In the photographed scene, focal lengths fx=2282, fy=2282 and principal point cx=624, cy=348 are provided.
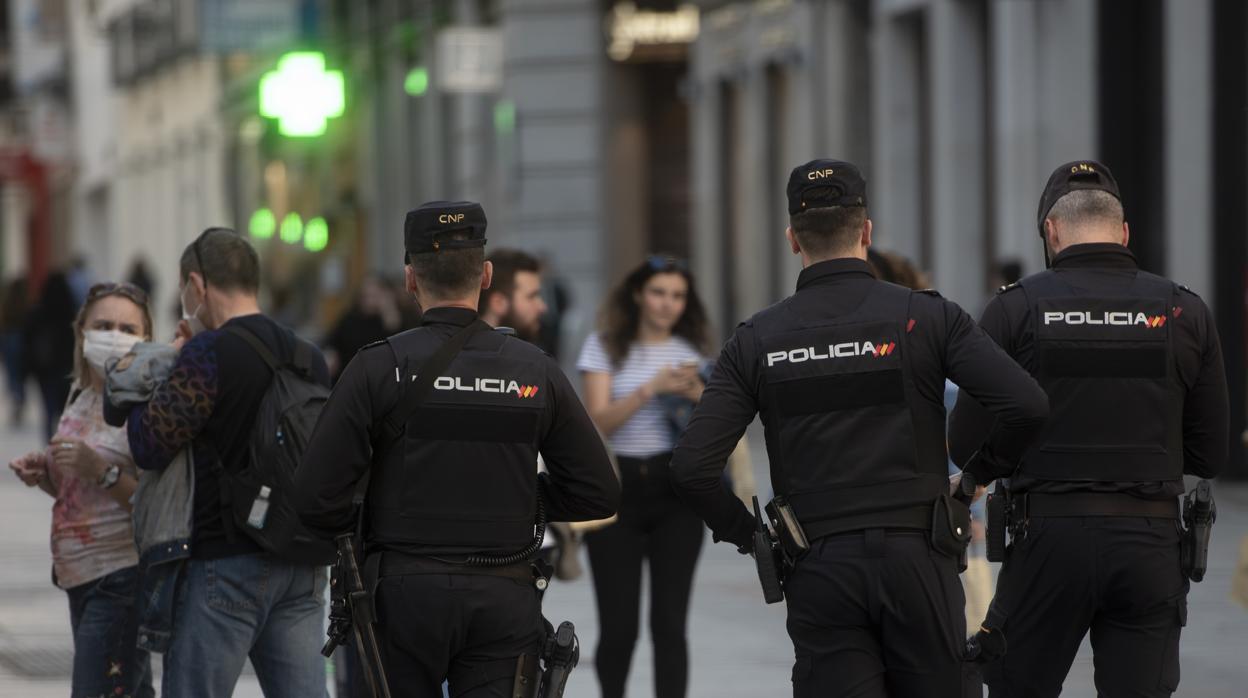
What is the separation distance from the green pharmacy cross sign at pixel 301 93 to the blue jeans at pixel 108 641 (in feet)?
29.1

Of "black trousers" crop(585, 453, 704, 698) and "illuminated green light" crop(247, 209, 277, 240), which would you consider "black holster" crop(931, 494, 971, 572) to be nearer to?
"black trousers" crop(585, 453, 704, 698)

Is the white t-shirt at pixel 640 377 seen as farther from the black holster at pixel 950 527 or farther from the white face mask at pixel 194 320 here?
the black holster at pixel 950 527

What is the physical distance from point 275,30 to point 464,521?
628 inches

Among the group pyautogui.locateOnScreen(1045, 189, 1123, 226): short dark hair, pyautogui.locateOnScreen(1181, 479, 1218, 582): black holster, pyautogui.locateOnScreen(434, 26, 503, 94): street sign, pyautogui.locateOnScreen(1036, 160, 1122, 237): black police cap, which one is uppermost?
pyautogui.locateOnScreen(434, 26, 503, 94): street sign

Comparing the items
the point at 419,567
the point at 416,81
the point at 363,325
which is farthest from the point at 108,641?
the point at 416,81

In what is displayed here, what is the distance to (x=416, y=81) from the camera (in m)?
34.8

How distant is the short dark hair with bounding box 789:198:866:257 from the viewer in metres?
5.67

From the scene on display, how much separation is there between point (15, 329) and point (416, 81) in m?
9.07

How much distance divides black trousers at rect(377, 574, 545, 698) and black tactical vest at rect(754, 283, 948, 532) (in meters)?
0.76

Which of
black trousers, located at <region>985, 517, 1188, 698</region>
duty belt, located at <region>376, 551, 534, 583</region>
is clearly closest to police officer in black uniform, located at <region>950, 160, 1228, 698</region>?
black trousers, located at <region>985, 517, 1188, 698</region>

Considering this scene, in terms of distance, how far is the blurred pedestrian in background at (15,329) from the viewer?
2761 cm

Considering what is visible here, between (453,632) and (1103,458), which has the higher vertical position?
(1103,458)

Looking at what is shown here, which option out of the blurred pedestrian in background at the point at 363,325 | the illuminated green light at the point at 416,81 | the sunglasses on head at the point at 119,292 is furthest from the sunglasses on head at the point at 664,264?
the illuminated green light at the point at 416,81

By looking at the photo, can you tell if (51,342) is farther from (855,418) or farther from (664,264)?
(855,418)
